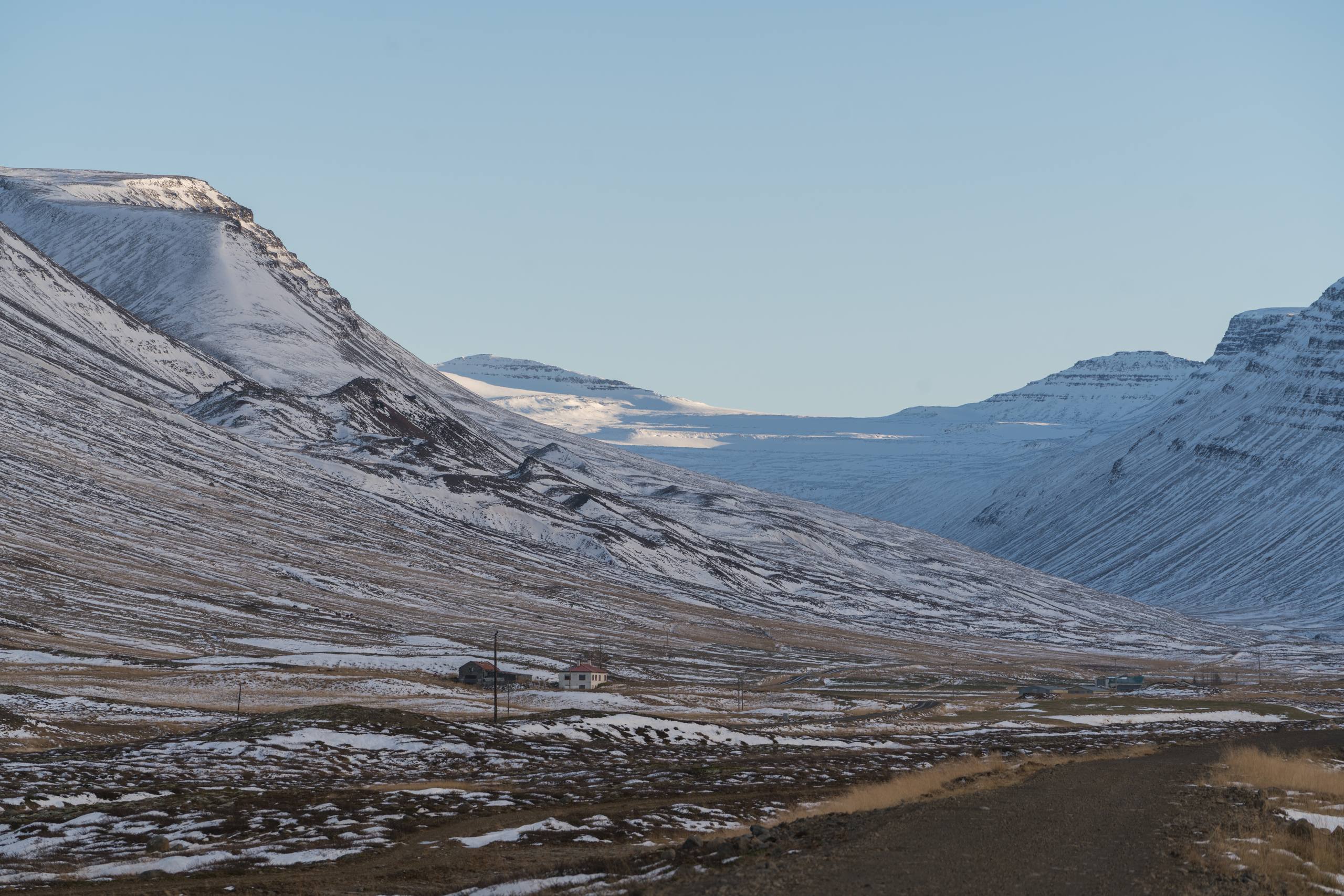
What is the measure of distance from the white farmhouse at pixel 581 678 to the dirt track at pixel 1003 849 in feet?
263

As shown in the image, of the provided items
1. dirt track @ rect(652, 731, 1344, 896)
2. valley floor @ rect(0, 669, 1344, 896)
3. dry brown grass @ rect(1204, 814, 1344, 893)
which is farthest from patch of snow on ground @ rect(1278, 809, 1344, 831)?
valley floor @ rect(0, 669, 1344, 896)

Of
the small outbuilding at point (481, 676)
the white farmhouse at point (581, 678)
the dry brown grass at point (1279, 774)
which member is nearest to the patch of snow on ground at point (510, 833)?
the dry brown grass at point (1279, 774)

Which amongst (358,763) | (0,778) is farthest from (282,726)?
(0,778)

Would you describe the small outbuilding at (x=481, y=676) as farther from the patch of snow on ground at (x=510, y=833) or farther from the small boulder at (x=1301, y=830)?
the small boulder at (x=1301, y=830)

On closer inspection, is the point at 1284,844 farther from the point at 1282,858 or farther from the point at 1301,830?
the point at 1301,830

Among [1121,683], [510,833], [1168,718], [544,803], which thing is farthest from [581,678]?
[510,833]

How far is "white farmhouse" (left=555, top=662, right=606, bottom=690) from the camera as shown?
11725 cm

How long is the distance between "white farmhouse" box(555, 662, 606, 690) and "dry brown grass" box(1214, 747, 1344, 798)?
7130 cm

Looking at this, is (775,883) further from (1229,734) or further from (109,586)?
(109,586)

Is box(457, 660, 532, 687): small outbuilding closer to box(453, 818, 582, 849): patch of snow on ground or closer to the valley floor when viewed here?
the valley floor

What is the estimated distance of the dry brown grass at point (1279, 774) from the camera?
41000 millimetres

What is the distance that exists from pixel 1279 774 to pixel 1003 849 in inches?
855

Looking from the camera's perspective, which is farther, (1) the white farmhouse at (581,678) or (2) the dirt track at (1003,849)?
(1) the white farmhouse at (581,678)

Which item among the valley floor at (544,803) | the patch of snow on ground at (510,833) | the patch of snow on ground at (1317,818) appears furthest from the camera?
the patch of snow on ground at (510,833)
